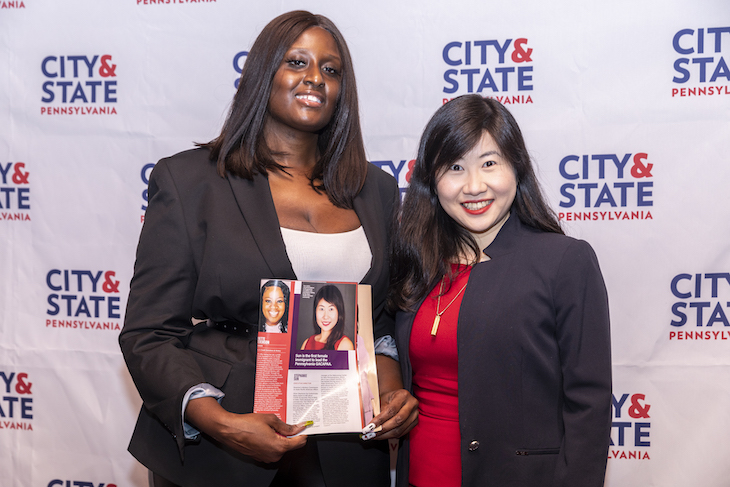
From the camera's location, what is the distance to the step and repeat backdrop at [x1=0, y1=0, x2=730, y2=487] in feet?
7.77

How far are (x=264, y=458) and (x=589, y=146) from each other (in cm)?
184

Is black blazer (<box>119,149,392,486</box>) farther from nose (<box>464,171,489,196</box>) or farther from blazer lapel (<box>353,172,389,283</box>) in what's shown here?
nose (<box>464,171,489,196</box>)

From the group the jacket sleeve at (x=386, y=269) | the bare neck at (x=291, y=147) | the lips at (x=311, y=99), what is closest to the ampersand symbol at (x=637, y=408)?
the jacket sleeve at (x=386, y=269)

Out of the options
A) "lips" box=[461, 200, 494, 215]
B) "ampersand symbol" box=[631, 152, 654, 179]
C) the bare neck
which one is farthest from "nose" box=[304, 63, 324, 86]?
"ampersand symbol" box=[631, 152, 654, 179]

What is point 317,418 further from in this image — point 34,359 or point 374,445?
point 34,359

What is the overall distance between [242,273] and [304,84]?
554 millimetres

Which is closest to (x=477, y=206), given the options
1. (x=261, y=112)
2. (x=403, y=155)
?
(x=261, y=112)

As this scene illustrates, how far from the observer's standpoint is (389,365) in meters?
1.65

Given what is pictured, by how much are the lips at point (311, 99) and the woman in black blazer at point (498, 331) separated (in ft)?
1.05

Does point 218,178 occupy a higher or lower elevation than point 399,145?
lower

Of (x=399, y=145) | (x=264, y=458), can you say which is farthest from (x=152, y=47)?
(x=264, y=458)

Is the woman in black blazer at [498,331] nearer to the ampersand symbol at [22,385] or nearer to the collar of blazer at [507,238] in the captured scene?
the collar of blazer at [507,238]

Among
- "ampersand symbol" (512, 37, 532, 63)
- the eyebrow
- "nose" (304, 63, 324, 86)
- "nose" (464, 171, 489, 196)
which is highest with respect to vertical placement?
"ampersand symbol" (512, 37, 532, 63)

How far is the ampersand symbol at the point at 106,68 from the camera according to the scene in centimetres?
267
